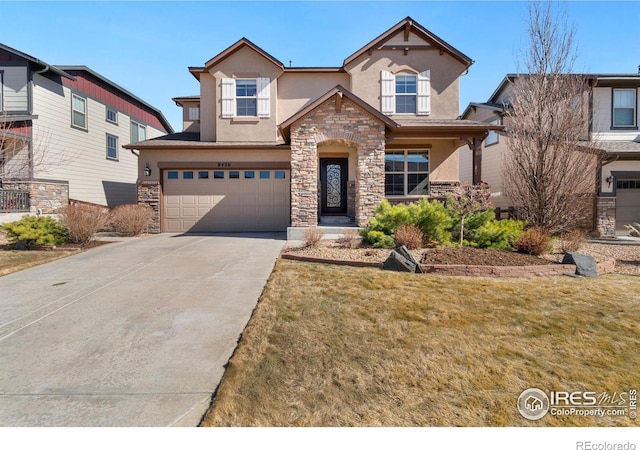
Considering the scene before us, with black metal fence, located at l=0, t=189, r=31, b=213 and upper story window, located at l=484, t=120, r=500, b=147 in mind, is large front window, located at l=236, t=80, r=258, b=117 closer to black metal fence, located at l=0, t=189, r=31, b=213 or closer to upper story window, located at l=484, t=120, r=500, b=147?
black metal fence, located at l=0, t=189, r=31, b=213

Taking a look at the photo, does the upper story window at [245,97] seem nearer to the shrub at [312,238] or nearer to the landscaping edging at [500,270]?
the shrub at [312,238]

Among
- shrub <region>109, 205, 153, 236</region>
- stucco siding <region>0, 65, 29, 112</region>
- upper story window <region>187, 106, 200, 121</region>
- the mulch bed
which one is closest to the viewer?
the mulch bed

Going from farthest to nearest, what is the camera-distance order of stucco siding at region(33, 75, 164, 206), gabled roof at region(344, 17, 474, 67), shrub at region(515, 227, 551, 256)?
stucco siding at region(33, 75, 164, 206) → gabled roof at region(344, 17, 474, 67) → shrub at region(515, 227, 551, 256)

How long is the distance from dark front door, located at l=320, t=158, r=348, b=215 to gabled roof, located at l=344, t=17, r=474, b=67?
417cm

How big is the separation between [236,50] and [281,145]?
462 cm

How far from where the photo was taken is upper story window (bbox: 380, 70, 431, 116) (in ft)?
46.1

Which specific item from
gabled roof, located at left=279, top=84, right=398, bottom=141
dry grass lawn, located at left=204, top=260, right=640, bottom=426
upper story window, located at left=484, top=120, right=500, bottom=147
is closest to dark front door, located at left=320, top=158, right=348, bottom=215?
gabled roof, located at left=279, top=84, right=398, bottom=141

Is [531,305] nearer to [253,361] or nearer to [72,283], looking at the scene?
[253,361]

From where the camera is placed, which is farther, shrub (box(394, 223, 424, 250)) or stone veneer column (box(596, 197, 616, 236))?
stone veneer column (box(596, 197, 616, 236))

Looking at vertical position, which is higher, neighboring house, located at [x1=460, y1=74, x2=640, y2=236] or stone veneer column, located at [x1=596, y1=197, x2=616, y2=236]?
neighboring house, located at [x1=460, y1=74, x2=640, y2=236]

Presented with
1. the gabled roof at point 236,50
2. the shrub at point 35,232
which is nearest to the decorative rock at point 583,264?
the gabled roof at point 236,50

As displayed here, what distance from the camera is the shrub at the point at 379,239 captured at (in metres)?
8.91
